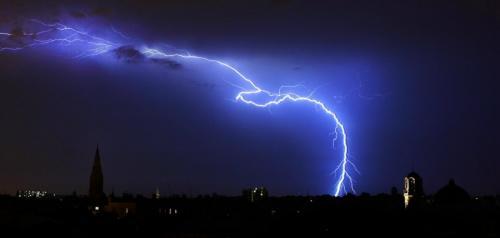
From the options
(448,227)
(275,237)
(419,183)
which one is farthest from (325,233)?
(419,183)

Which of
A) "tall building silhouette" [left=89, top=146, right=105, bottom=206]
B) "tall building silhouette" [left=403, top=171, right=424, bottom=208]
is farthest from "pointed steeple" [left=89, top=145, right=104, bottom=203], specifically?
"tall building silhouette" [left=403, top=171, right=424, bottom=208]

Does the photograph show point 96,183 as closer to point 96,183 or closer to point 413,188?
point 96,183

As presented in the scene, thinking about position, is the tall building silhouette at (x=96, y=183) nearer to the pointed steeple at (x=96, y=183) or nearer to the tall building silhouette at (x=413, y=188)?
the pointed steeple at (x=96, y=183)

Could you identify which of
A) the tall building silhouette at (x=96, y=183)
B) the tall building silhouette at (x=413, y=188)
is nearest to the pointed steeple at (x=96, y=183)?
the tall building silhouette at (x=96, y=183)

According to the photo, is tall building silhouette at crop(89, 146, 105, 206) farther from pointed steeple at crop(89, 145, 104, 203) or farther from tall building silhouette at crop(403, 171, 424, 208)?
tall building silhouette at crop(403, 171, 424, 208)

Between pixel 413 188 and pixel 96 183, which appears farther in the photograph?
pixel 96 183

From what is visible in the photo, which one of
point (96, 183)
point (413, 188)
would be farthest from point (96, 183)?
point (413, 188)

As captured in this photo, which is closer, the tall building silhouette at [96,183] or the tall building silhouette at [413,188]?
the tall building silhouette at [413,188]

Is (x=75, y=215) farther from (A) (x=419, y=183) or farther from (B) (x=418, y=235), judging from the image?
(B) (x=418, y=235)
